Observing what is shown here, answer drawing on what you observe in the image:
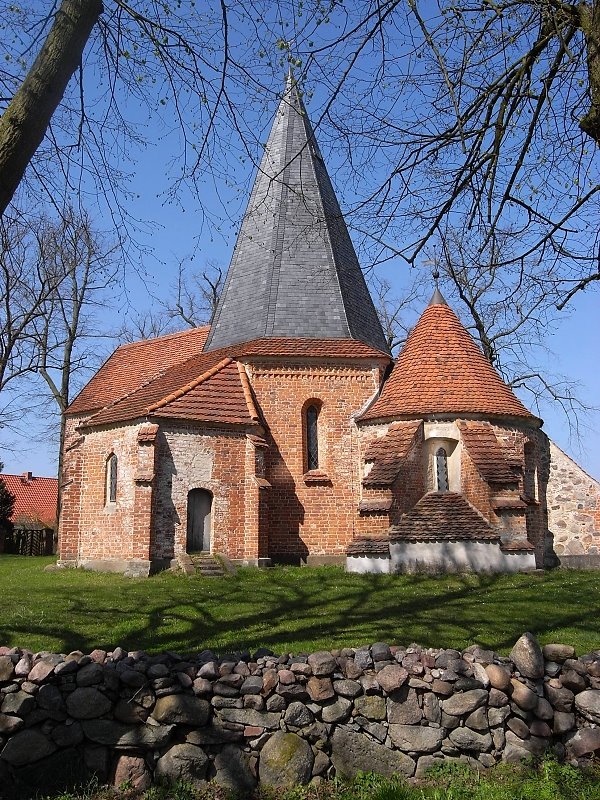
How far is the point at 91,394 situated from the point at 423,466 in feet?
42.2

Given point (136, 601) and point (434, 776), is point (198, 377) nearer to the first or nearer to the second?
point (136, 601)

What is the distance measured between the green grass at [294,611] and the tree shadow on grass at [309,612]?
18 millimetres

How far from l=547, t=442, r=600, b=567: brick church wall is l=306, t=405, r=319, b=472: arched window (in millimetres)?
7031

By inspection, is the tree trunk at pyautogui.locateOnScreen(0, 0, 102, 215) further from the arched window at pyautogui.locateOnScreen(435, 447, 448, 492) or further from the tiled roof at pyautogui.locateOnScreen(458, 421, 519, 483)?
the arched window at pyautogui.locateOnScreen(435, 447, 448, 492)

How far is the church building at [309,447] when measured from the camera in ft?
54.7

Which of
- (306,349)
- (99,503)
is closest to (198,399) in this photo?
(306,349)

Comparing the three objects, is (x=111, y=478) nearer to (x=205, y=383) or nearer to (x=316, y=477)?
(x=205, y=383)

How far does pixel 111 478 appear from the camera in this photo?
19.2 meters

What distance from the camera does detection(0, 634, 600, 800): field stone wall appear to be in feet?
19.4

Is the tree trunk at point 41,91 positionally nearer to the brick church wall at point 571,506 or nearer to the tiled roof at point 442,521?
the tiled roof at point 442,521

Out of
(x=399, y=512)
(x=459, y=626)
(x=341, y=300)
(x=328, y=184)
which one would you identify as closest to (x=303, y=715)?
(x=459, y=626)

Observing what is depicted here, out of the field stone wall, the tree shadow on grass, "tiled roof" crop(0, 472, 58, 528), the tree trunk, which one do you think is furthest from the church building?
"tiled roof" crop(0, 472, 58, 528)

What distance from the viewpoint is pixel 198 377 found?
61.2ft

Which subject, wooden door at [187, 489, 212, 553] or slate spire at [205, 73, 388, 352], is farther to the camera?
slate spire at [205, 73, 388, 352]
